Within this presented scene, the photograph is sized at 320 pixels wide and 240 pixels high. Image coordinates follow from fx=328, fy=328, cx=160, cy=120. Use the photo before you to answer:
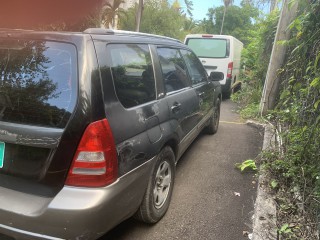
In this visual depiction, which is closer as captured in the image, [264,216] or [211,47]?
[264,216]

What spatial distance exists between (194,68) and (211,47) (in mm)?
6069

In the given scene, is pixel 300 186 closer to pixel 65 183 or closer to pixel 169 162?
pixel 169 162

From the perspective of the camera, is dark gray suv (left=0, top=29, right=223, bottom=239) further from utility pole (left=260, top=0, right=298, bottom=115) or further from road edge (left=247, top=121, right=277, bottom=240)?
utility pole (left=260, top=0, right=298, bottom=115)

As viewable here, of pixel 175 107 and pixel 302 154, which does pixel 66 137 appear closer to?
pixel 175 107

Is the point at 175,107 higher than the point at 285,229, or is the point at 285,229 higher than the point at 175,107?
the point at 175,107

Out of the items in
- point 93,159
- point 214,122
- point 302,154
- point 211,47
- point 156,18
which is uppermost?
point 156,18

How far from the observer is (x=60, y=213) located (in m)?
2.11

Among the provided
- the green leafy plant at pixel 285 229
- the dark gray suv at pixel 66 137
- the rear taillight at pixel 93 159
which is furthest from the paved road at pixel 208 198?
the rear taillight at pixel 93 159

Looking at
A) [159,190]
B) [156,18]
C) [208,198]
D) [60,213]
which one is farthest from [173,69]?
[156,18]

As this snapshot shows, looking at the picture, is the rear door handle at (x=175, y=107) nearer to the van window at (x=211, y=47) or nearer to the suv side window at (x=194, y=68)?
the suv side window at (x=194, y=68)

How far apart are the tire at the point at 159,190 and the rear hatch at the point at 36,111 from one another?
95 cm

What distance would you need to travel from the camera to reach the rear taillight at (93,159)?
7.20ft

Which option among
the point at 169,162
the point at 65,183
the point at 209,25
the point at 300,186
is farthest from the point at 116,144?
the point at 209,25

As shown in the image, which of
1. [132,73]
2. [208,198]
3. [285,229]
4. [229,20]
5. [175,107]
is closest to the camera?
[132,73]
